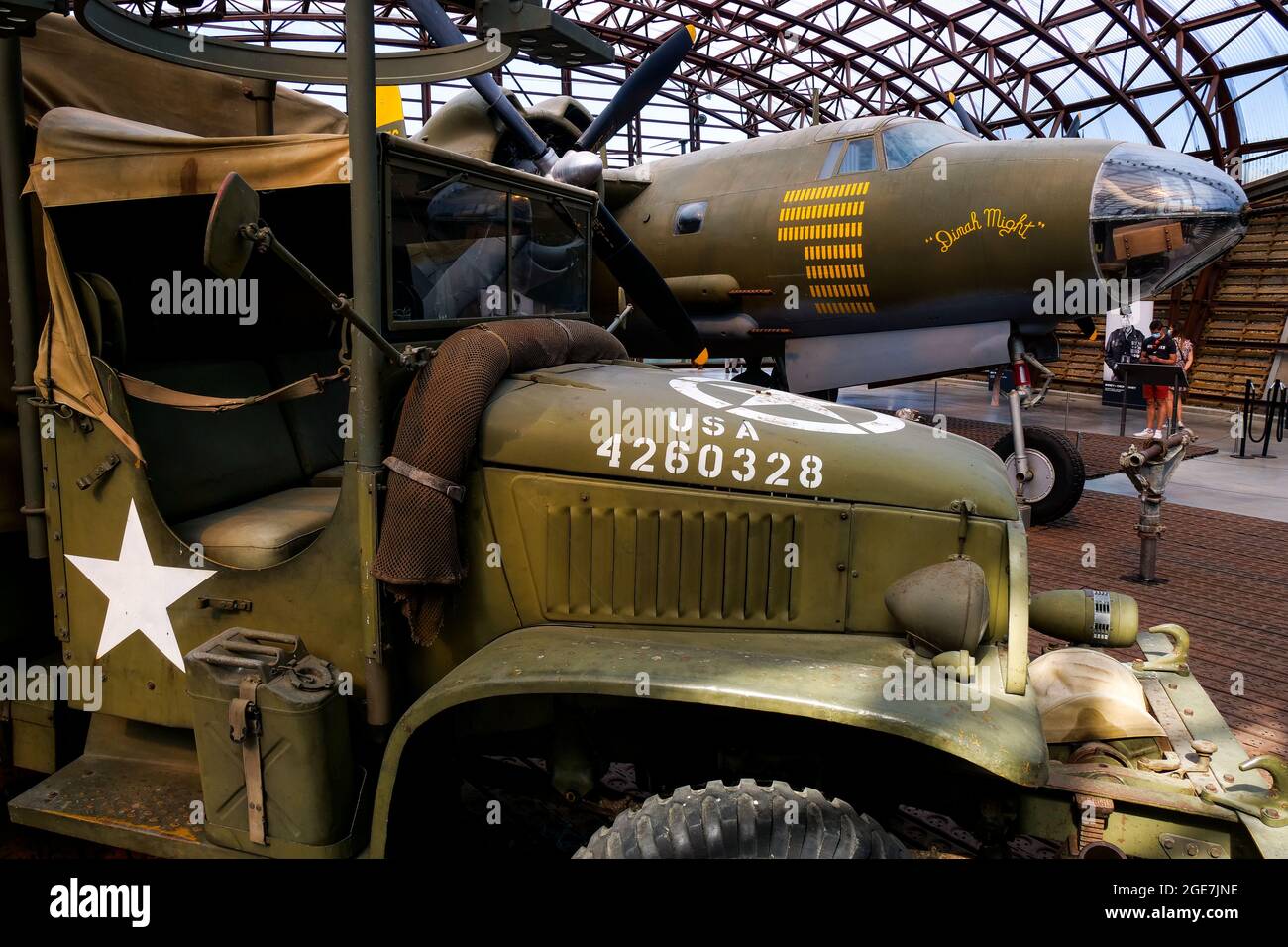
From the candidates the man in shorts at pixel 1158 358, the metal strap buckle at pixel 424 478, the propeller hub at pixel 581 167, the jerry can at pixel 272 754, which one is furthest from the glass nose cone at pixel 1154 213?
the jerry can at pixel 272 754

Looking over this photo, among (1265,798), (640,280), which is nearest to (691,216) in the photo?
(640,280)

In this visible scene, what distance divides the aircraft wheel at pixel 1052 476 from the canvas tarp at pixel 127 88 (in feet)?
21.0

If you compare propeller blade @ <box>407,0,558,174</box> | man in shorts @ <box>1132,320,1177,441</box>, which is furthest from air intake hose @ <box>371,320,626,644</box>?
man in shorts @ <box>1132,320,1177,441</box>

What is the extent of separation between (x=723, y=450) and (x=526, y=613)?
724 mm

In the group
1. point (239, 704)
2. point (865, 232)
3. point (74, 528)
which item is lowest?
point (239, 704)

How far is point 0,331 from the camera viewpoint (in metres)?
3.38

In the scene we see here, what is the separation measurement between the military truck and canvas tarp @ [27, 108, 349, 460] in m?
0.01

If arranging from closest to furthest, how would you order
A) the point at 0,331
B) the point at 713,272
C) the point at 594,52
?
the point at 0,331
the point at 594,52
the point at 713,272

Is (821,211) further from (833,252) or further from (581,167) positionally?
(581,167)

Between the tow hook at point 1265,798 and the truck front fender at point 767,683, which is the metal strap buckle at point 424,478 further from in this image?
the tow hook at point 1265,798

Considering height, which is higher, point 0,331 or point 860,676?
point 0,331
